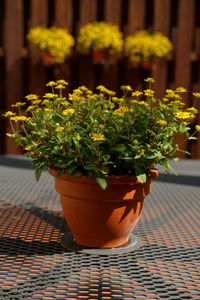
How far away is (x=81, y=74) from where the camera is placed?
14.4ft

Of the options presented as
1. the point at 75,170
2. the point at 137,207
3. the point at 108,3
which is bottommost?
the point at 137,207

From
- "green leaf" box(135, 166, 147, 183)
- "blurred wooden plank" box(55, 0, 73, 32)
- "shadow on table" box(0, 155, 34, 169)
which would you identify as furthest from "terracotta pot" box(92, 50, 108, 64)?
"green leaf" box(135, 166, 147, 183)

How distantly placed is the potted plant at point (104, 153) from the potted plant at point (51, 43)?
2.39 metres

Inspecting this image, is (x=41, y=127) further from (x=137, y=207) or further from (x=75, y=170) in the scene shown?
(x=137, y=207)

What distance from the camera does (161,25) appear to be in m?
4.39

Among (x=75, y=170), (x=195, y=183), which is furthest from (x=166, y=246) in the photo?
(x=195, y=183)

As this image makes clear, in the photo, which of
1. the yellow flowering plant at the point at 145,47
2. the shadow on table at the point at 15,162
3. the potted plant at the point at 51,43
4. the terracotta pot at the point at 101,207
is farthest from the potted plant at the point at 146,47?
the terracotta pot at the point at 101,207

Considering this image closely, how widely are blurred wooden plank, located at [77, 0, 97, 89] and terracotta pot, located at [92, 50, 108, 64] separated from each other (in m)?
0.13

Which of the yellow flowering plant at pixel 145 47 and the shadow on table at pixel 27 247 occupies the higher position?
the yellow flowering plant at pixel 145 47

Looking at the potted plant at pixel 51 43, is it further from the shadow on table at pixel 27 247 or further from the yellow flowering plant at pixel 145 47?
the shadow on table at pixel 27 247

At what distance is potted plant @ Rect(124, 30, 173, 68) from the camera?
13.5ft

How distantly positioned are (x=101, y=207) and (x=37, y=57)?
296 cm

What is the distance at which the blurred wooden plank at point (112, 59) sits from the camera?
14.3 feet

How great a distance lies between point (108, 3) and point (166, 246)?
128 inches
